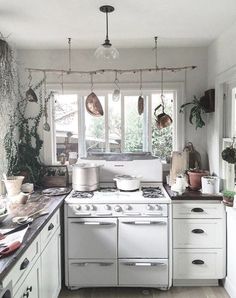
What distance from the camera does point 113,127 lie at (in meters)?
3.47

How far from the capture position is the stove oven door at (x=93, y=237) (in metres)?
2.71

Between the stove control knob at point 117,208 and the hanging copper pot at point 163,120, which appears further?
the hanging copper pot at point 163,120

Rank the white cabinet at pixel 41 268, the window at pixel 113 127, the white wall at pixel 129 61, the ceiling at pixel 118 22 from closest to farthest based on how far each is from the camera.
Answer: the white cabinet at pixel 41 268
the ceiling at pixel 118 22
the white wall at pixel 129 61
the window at pixel 113 127

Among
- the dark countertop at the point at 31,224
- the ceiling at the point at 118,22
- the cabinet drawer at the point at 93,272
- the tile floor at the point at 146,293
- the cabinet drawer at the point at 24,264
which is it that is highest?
the ceiling at the point at 118,22

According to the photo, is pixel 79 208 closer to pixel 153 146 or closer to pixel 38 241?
pixel 38 241

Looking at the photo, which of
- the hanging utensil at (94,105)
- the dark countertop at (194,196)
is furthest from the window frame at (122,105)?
the dark countertop at (194,196)

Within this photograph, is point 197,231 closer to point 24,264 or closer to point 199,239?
point 199,239

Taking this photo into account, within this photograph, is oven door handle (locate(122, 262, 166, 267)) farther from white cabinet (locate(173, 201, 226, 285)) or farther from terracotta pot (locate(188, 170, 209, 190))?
terracotta pot (locate(188, 170, 209, 190))

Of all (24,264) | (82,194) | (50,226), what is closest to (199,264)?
(82,194)

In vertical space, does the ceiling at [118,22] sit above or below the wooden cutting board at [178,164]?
above

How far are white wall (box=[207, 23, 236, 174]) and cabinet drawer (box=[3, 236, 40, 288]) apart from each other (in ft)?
6.17

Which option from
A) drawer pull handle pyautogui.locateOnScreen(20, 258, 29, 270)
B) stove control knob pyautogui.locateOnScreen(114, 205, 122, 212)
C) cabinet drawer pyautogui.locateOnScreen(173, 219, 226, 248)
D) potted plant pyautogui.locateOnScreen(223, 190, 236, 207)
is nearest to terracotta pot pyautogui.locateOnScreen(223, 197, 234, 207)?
potted plant pyautogui.locateOnScreen(223, 190, 236, 207)

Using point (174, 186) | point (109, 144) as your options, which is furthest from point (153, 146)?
point (174, 186)

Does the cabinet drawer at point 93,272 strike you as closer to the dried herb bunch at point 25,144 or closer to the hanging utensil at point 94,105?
the dried herb bunch at point 25,144
